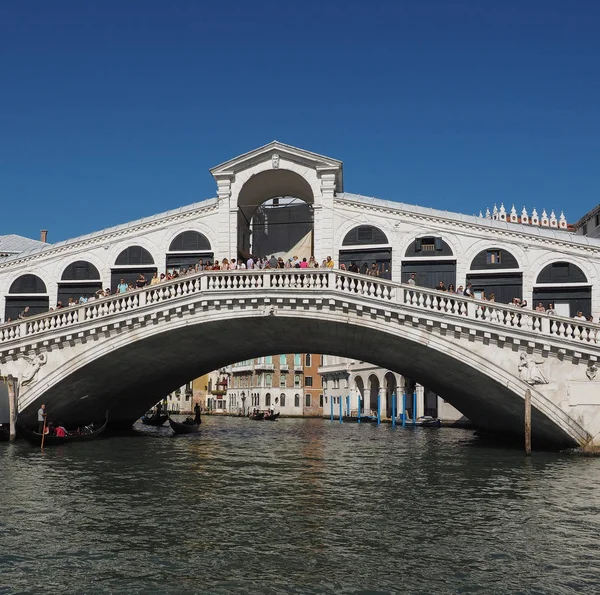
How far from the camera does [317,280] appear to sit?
73.9ft


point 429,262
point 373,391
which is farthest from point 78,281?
point 373,391

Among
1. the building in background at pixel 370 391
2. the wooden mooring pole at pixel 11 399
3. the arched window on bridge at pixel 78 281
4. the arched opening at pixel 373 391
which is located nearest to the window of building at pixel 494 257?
the arched window on bridge at pixel 78 281

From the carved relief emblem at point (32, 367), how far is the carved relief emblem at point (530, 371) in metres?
15.2

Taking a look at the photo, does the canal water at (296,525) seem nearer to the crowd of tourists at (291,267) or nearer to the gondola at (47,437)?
the gondola at (47,437)

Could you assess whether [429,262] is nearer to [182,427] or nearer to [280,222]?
[280,222]

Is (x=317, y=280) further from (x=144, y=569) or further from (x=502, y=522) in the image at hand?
(x=144, y=569)

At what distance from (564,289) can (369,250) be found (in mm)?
7051

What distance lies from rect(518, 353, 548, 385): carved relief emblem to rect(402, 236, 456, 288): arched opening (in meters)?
5.82

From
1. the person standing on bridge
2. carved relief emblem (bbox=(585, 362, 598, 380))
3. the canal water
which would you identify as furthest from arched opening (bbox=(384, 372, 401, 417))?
carved relief emblem (bbox=(585, 362, 598, 380))

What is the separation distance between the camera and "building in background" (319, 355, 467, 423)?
53.8 meters

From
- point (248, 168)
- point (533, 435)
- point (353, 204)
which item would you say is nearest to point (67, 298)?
point (248, 168)

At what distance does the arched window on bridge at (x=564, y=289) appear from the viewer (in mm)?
25594

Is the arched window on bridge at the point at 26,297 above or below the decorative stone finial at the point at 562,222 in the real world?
below

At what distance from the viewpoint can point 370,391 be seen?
60.2 metres
